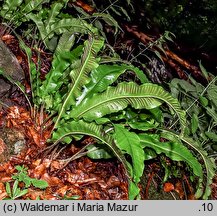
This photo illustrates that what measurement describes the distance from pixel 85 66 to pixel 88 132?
369mm

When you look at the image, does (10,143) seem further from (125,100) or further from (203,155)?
(203,155)

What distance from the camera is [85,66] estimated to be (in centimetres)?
186

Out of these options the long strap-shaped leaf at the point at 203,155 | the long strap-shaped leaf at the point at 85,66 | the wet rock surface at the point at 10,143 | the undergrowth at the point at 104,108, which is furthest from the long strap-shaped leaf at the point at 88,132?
the long strap-shaped leaf at the point at 203,155

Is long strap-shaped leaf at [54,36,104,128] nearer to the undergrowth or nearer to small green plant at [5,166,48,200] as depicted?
the undergrowth

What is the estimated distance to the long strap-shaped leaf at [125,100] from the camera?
181 centimetres

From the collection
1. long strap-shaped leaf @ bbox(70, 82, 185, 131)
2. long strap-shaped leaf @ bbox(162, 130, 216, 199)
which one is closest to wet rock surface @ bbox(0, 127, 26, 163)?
long strap-shaped leaf @ bbox(70, 82, 185, 131)

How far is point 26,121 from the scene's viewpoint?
2230 mm

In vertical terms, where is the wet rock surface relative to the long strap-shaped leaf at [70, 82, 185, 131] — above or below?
below

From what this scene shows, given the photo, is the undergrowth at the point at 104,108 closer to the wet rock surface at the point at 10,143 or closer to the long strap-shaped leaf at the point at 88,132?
the long strap-shaped leaf at the point at 88,132

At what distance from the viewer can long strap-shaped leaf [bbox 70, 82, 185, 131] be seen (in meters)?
1.81

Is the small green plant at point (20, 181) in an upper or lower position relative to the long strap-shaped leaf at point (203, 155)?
lower

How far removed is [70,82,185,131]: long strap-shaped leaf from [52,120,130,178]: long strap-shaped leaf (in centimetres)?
5

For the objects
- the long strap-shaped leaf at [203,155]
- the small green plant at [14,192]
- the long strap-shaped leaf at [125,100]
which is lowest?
the small green plant at [14,192]

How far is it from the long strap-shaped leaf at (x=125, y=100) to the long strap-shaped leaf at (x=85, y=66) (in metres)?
0.09
